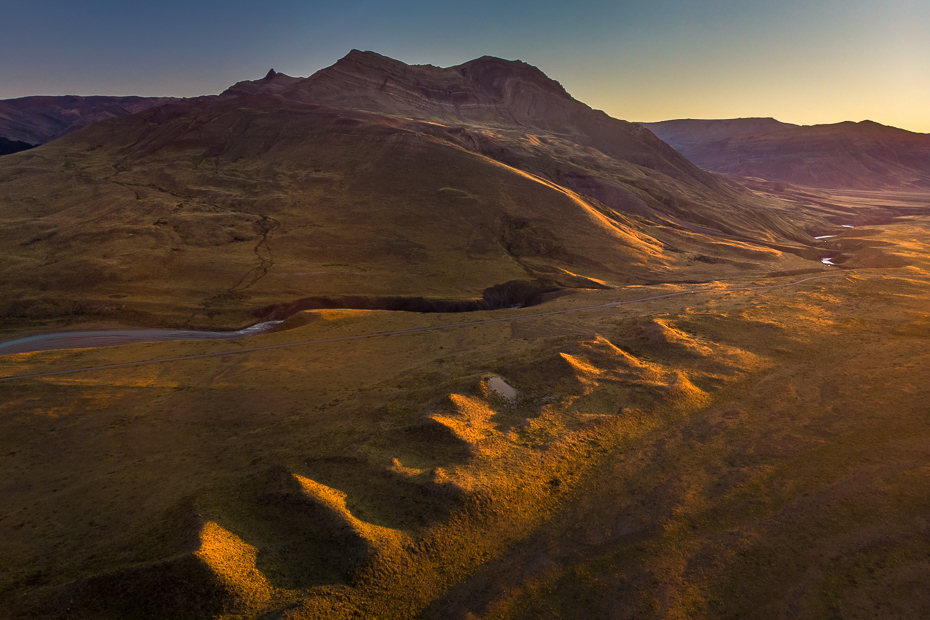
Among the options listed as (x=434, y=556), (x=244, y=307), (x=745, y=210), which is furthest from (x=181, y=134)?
(x=745, y=210)

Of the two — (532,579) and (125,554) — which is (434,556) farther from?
(125,554)

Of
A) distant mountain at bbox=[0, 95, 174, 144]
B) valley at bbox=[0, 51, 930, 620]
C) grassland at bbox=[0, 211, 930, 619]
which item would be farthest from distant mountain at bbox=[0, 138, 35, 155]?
grassland at bbox=[0, 211, 930, 619]

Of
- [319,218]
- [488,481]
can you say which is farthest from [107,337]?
[488,481]

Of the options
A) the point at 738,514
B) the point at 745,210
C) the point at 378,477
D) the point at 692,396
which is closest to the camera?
the point at 738,514

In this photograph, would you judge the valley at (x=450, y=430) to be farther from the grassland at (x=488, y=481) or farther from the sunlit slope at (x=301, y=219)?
the sunlit slope at (x=301, y=219)

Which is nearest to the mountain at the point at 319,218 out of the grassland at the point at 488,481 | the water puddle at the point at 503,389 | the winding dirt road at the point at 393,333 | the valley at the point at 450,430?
the valley at the point at 450,430

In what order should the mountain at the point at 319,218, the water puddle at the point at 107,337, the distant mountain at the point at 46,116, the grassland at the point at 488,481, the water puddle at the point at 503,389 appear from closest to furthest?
the grassland at the point at 488,481 → the water puddle at the point at 503,389 → the water puddle at the point at 107,337 → the mountain at the point at 319,218 → the distant mountain at the point at 46,116

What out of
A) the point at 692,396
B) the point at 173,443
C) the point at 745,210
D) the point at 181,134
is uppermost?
the point at 181,134
